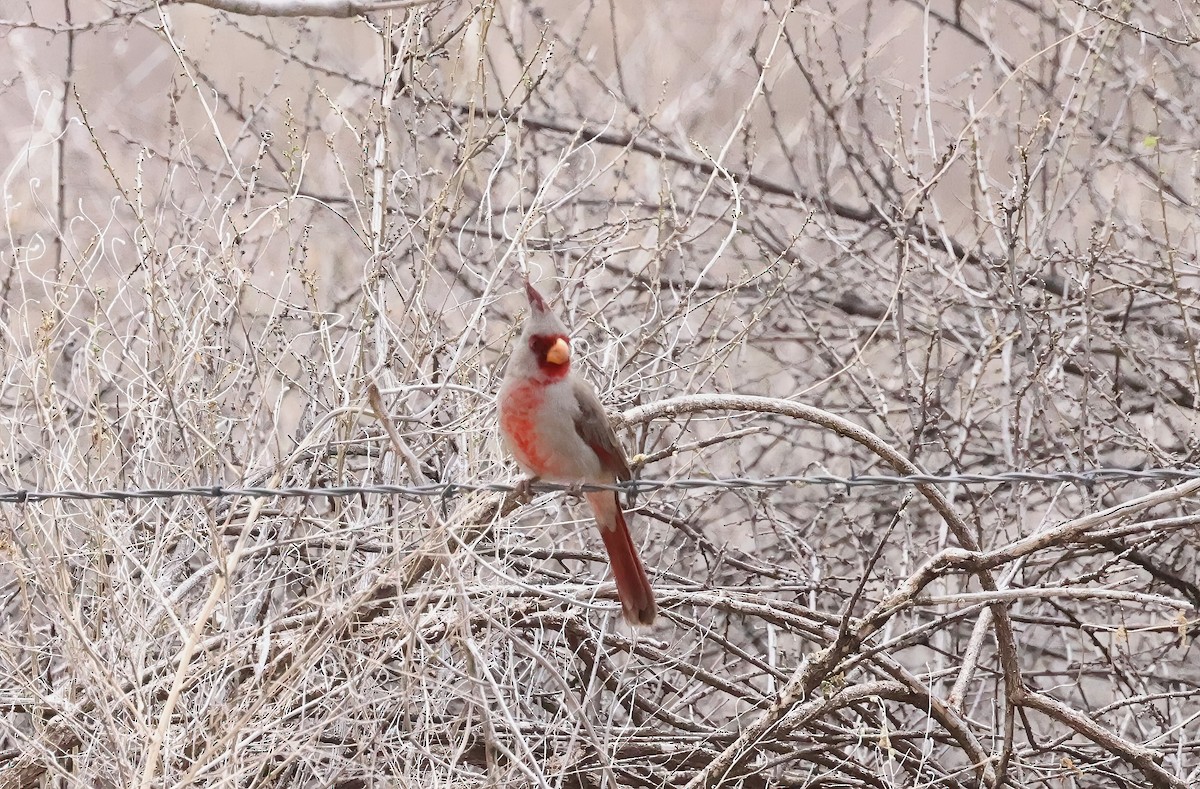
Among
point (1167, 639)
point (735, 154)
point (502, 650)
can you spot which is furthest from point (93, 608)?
point (735, 154)

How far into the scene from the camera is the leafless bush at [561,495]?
4590 millimetres

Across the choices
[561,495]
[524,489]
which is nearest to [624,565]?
[524,489]

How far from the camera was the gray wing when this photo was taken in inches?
185

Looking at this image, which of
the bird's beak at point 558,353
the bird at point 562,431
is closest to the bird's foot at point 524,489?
the bird at point 562,431

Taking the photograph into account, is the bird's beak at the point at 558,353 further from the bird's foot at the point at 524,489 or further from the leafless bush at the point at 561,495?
the leafless bush at the point at 561,495

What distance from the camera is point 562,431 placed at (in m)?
4.62

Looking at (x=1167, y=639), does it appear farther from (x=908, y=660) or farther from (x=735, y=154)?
(x=735, y=154)

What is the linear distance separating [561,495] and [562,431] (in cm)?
73

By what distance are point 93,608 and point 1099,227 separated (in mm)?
4857

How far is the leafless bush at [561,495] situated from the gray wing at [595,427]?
0.23m

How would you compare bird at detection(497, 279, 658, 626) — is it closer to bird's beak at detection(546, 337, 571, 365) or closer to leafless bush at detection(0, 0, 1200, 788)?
bird's beak at detection(546, 337, 571, 365)

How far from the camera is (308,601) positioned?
13.6 ft

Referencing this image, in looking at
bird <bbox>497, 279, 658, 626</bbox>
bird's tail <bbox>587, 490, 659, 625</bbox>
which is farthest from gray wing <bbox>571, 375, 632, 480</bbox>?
bird's tail <bbox>587, 490, 659, 625</bbox>

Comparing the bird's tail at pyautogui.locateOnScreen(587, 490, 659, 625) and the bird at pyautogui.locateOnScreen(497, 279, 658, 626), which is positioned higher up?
the bird at pyautogui.locateOnScreen(497, 279, 658, 626)
